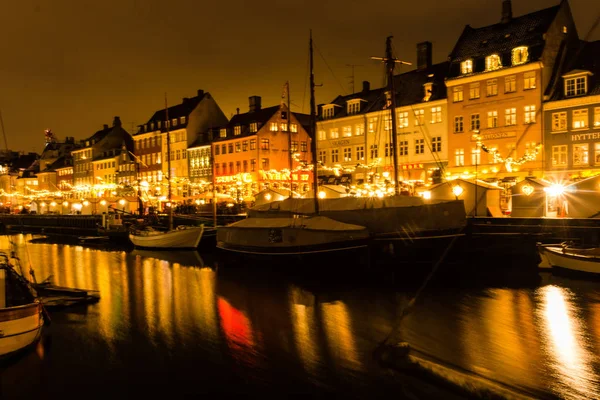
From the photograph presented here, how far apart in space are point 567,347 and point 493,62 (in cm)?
3481

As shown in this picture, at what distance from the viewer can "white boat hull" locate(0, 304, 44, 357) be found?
12438 mm

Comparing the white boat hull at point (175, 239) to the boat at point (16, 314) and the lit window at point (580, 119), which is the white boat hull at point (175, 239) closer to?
the boat at point (16, 314)

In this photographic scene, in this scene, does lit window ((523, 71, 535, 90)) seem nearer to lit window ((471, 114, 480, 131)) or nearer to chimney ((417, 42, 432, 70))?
lit window ((471, 114, 480, 131))

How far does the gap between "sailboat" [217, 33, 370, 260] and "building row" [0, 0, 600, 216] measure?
28.0ft

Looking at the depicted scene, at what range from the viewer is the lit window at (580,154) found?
3792cm

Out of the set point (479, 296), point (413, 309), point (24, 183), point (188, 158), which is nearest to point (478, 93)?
point (479, 296)

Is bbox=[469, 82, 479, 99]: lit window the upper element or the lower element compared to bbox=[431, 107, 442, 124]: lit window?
upper

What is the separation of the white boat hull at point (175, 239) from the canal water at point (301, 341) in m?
14.6

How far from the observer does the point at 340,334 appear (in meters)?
15.1

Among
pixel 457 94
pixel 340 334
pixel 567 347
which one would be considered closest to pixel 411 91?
pixel 457 94

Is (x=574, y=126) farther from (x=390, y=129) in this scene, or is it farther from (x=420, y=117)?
(x=390, y=129)

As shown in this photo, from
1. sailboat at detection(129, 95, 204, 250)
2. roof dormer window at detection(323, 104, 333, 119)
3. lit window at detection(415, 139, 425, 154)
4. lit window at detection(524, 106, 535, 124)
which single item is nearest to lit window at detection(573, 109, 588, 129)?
lit window at detection(524, 106, 535, 124)

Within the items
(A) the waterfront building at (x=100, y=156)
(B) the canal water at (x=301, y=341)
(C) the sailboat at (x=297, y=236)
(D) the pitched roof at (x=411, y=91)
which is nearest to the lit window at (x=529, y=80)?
(D) the pitched roof at (x=411, y=91)

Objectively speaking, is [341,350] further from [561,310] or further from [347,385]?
[561,310]
